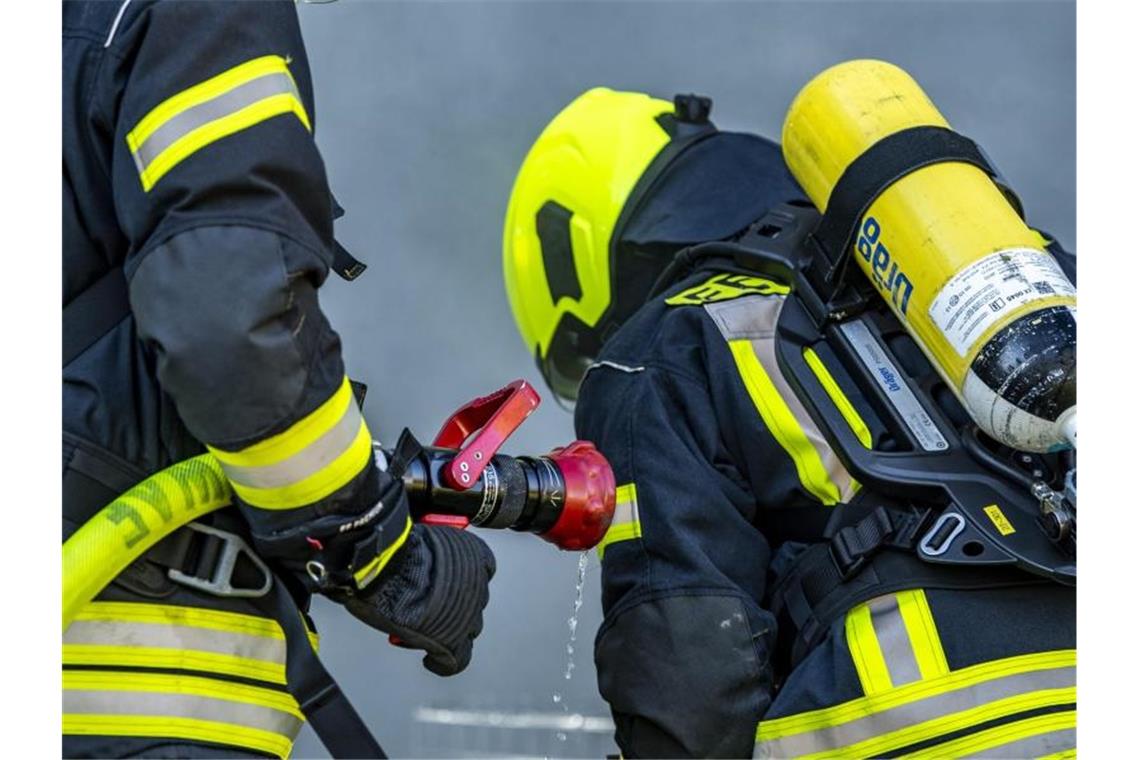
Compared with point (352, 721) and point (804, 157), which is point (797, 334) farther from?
point (352, 721)

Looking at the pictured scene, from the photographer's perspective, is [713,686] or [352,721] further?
[713,686]

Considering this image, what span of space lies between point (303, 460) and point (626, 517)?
92 cm

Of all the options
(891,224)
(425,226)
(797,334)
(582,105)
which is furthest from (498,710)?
(891,224)

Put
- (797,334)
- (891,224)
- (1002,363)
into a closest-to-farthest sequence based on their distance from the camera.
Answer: (1002,363) → (891,224) → (797,334)

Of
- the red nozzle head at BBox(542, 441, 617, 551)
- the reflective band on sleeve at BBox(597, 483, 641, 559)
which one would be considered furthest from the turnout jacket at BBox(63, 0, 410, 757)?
the reflective band on sleeve at BBox(597, 483, 641, 559)

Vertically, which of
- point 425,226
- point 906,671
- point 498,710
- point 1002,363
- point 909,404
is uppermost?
point 1002,363

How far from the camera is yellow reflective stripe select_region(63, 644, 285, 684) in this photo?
2064mm

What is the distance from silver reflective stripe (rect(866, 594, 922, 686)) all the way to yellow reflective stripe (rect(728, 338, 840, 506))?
23 cm

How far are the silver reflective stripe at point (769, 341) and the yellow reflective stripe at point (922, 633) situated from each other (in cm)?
24

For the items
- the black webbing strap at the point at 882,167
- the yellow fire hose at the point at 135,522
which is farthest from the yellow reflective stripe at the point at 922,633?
the yellow fire hose at the point at 135,522

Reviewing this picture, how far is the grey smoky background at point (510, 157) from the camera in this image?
14.4 ft

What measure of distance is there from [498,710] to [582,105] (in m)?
1.73

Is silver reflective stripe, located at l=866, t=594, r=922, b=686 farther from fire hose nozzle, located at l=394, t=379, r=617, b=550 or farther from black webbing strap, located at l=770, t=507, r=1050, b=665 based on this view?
fire hose nozzle, located at l=394, t=379, r=617, b=550

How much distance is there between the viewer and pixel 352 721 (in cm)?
223
